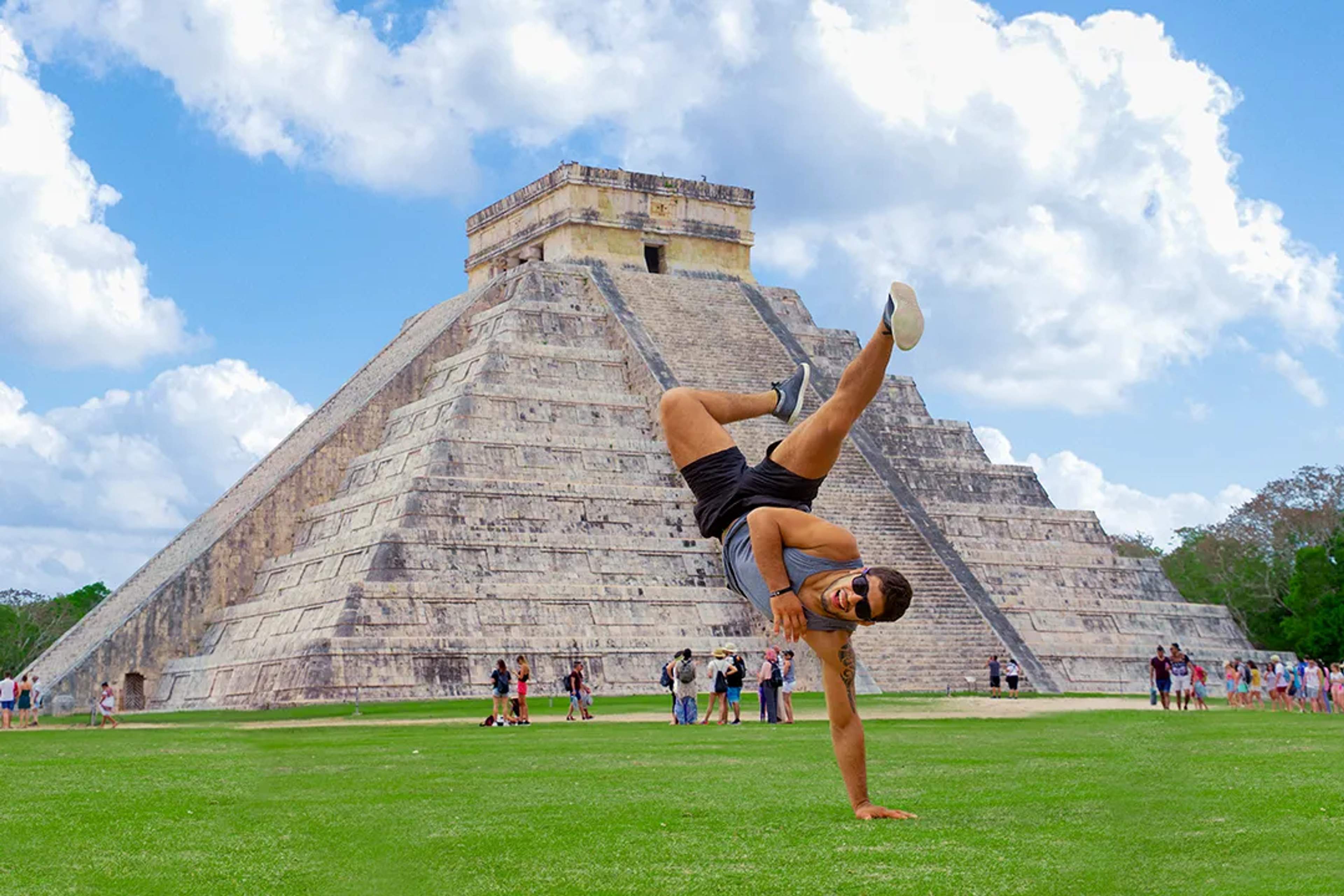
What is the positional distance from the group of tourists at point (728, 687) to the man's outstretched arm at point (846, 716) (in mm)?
14242

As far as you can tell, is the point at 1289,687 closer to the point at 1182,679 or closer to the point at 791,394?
the point at 1182,679

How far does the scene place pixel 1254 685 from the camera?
31234mm

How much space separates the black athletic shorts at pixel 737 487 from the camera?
8.75m

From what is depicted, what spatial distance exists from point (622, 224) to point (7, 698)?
21177 mm

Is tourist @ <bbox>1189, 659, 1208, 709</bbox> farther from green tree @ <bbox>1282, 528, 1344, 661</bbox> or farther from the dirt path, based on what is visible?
green tree @ <bbox>1282, 528, 1344, 661</bbox>

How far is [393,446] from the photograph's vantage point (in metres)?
37.3

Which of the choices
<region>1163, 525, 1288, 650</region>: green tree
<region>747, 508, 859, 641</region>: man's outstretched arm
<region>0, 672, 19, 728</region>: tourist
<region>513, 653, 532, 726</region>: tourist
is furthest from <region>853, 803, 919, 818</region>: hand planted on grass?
<region>1163, 525, 1288, 650</region>: green tree

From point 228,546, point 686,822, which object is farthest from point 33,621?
point 686,822

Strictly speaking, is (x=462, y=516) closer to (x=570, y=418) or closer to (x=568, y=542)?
(x=568, y=542)

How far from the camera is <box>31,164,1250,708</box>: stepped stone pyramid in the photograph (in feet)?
104

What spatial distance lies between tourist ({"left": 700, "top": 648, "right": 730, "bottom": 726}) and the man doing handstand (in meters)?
14.7

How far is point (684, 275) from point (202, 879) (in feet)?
125

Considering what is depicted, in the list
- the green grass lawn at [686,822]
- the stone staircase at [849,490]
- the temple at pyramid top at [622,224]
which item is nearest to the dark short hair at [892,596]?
the green grass lawn at [686,822]

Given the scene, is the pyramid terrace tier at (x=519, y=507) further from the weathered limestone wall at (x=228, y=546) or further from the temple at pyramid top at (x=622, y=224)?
the temple at pyramid top at (x=622, y=224)
